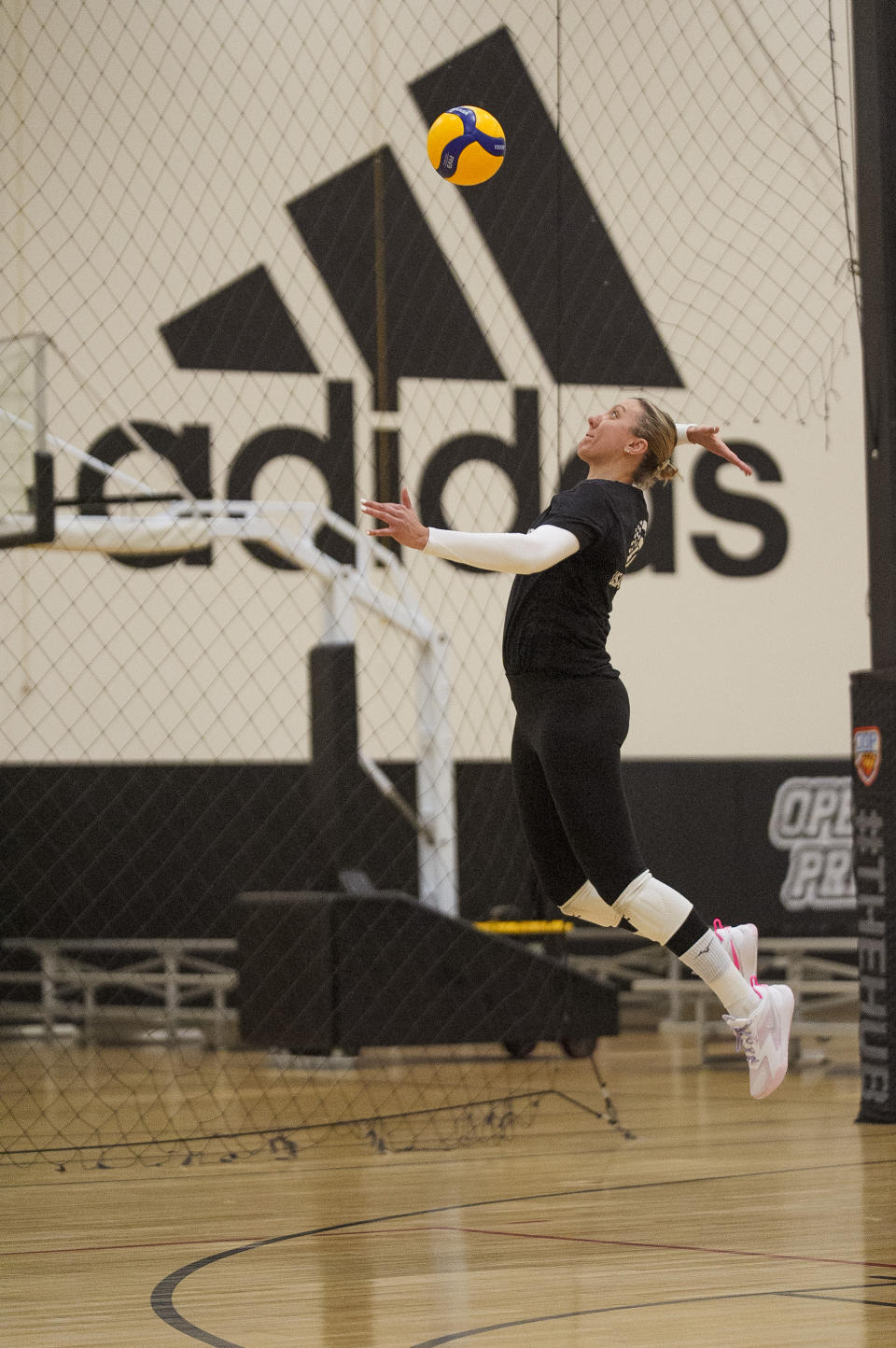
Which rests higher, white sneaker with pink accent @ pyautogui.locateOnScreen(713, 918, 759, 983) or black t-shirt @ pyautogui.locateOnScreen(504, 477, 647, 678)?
black t-shirt @ pyautogui.locateOnScreen(504, 477, 647, 678)

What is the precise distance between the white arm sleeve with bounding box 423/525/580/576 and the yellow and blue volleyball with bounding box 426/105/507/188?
1428mm

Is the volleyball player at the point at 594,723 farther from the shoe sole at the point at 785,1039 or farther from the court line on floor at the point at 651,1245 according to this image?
the court line on floor at the point at 651,1245

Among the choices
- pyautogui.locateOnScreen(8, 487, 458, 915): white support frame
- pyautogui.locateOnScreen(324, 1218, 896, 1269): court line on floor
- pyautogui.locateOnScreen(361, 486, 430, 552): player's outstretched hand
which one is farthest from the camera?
pyautogui.locateOnScreen(8, 487, 458, 915): white support frame

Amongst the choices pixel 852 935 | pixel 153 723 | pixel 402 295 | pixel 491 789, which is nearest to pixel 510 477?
pixel 402 295

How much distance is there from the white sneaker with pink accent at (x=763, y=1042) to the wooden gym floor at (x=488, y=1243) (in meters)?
0.35

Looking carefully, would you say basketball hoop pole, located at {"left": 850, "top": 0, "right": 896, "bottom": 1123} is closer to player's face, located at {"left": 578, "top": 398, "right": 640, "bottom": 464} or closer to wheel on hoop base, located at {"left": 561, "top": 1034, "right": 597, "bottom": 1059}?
player's face, located at {"left": 578, "top": 398, "right": 640, "bottom": 464}

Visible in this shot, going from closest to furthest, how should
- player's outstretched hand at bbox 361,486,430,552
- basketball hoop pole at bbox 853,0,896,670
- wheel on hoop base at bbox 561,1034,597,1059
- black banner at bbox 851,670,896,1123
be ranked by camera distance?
1. player's outstretched hand at bbox 361,486,430,552
2. black banner at bbox 851,670,896,1123
3. basketball hoop pole at bbox 853,0,896,670
4. wheel on hoop base at bbox 561,1034,597,1059

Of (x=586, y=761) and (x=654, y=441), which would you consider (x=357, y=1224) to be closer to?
(x=586, y=761)

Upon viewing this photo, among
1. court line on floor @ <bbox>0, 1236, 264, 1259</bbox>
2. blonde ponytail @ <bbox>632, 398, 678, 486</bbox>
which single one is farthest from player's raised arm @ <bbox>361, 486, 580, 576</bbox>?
court line on floor @ <bbox>0, 1236, 264, 1259</bbox>

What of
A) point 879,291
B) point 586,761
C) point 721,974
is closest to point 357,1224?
point 721,974

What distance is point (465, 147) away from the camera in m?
4.73

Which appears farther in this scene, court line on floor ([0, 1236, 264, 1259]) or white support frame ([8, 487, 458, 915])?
white support frame ([8, 487, 458, 915])

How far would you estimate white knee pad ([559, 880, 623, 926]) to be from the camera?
4.02 m

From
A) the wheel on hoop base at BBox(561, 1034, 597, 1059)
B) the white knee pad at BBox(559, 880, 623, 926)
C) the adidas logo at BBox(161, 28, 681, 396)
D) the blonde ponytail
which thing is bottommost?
the wheel on hoop base at BBox(561, 1034, 597, 1059)
